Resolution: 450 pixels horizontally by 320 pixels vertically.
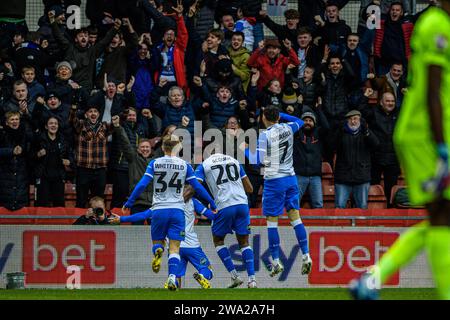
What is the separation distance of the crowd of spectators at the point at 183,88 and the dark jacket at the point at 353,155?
18mm

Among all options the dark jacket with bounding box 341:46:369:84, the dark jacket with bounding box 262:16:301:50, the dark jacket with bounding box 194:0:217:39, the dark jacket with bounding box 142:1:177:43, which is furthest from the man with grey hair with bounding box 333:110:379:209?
the dark jacket with bounding box 142:1:177:43

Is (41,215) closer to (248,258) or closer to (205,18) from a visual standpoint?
(248,258)

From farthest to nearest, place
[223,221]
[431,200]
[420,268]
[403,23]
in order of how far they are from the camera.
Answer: [403,23], [420,268], [223,221], [431,200]

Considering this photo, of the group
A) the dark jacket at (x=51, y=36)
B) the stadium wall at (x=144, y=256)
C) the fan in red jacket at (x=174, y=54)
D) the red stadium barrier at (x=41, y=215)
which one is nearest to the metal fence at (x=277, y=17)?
the dark jacket at (x=51, y=36)

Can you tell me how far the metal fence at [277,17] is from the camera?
21047 millimetres

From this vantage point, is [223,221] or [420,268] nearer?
[223,221]

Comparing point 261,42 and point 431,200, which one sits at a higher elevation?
point 261,42

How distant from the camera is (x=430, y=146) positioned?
25.2 feet

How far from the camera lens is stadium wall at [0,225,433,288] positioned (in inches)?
704

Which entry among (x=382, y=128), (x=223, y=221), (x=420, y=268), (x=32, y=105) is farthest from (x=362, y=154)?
(x=32, y=105)

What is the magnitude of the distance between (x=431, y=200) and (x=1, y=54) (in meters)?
14.0

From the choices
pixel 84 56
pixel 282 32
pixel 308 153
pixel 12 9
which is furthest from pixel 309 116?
pixel 12 9

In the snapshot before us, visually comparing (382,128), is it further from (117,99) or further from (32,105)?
(32,105)

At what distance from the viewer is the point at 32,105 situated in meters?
19.3
